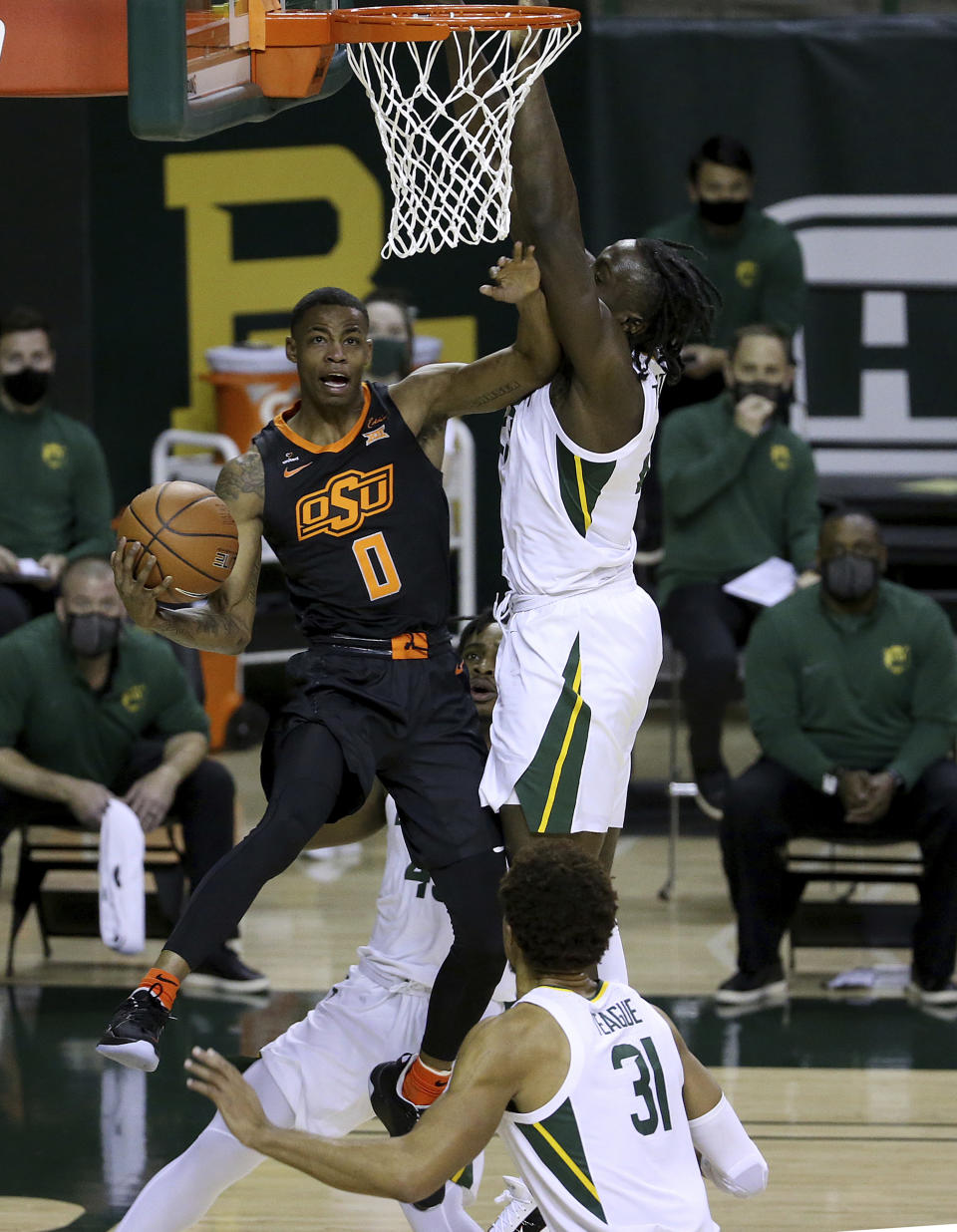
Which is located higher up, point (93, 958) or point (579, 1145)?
point (579, 1145)

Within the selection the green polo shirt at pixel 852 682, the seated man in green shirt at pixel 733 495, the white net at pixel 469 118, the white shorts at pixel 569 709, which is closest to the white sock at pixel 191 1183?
the white shorts at pixel 569 709

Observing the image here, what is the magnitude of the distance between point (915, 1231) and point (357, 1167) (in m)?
1.09

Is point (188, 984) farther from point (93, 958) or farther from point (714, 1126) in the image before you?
point (714, 1126)

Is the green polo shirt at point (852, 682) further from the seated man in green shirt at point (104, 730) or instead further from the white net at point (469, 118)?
the white net at point (469, 118)

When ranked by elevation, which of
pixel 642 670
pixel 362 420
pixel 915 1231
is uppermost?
pixel 362 420

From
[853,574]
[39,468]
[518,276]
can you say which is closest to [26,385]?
[39,468]

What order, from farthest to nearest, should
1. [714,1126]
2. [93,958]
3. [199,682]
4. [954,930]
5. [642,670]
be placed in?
1. [199,682]
2. [93,958]
3. [954,930]
4. [642,670]
5. [714,1126]

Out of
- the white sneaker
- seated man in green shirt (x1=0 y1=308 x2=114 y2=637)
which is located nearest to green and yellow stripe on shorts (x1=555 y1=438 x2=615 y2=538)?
the white sneaker

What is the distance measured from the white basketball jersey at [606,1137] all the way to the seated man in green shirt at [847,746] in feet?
11.2

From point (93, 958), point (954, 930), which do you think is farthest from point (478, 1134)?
point (93, 958)

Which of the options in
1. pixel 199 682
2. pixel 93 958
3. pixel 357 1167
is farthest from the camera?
pixel 199 682

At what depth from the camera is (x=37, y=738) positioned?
23.4ft

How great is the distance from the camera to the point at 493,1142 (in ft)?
19.1

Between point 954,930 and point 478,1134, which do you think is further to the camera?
point 954,930
